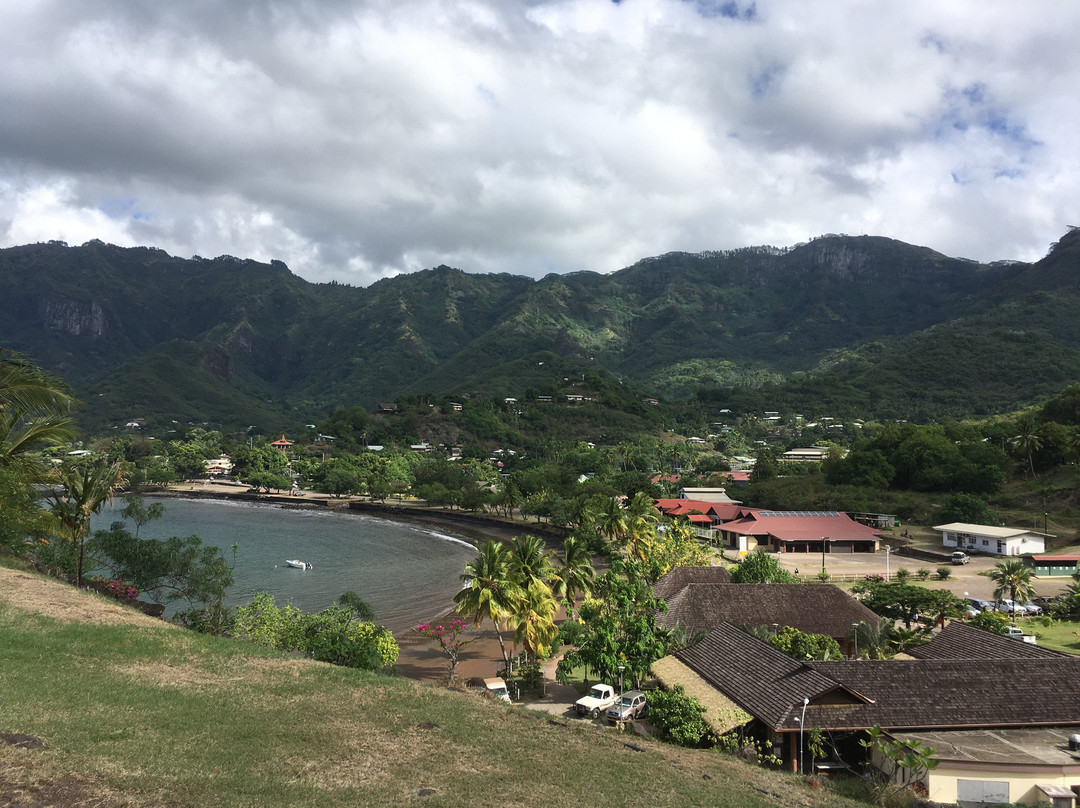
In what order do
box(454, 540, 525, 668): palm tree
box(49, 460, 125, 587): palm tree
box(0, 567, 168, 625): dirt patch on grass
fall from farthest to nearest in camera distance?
box(454, 540, 525, 668): palm tree, box(49, 460, 125, 587): palm tree, box(0, 567, 168, 625): dirt patch on grass

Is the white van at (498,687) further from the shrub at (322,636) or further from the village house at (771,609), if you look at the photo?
the village house at (771,609)

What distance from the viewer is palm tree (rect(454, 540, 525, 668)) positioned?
79.8ft

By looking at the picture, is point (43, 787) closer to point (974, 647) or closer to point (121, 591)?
point (121, 591)

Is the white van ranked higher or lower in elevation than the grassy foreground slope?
lower

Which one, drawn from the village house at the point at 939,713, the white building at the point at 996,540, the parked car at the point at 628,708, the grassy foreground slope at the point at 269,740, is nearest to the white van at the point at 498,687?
the parked car at the point at 628,708

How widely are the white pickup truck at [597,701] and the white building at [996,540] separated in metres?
47.8

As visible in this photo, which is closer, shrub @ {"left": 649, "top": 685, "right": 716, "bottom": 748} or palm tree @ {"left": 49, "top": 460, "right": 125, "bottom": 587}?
shrub @ {"left": 649, "top": 685, "right": 716, "bottom": 748}

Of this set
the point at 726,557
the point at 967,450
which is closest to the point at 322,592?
the point at 726,557

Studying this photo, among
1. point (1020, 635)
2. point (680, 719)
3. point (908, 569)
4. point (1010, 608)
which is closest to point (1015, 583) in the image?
point (1010, 608)

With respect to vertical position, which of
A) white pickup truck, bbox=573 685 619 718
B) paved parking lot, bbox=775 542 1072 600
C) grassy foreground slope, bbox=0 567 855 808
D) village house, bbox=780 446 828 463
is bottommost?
paved parking lot, bbox=775 542 1072 600

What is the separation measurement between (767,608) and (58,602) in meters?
26.1

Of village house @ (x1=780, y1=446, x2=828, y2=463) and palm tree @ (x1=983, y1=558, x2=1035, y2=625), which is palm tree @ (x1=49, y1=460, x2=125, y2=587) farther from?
village house @ (x1=780, y1=446, x2=828, y2=463)

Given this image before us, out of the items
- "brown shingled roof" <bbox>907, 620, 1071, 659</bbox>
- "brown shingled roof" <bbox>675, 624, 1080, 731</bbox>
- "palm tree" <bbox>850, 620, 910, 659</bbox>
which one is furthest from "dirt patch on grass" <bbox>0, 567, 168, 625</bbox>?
"brown shingled roof" <bbox>907, 620, 1071, 659</bbox>

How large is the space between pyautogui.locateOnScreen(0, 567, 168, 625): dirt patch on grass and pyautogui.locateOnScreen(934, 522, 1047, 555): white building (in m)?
61.3
